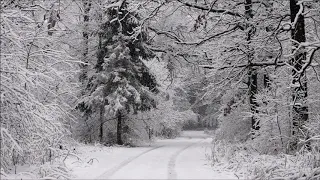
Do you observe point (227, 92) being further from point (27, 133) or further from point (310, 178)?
point (27, 133)

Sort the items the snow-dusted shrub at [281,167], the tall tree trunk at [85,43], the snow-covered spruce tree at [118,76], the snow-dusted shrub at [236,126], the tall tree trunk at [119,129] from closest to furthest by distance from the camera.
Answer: the snow-dusted shrub at [281,167]
the snow-dusted shrub at [236,126]
the snow-covered spruce tree at [118,76]
the tall tree trunk at [119,129]
the tall tree trunk at [85,43]

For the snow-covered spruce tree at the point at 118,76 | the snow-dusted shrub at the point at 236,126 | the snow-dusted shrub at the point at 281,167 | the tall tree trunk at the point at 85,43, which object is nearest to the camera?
the snow-dusted shrub at the point at 281,167

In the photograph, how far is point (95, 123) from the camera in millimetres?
22484

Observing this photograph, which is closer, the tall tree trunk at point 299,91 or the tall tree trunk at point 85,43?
the tall tree trunk at point 299,91

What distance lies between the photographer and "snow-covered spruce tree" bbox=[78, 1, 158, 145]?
1970 centimetres

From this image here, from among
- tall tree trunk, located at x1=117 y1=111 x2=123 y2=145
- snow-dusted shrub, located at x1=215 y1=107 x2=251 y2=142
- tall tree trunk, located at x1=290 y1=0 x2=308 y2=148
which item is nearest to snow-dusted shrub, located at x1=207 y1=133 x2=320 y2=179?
tall tree trunk, located at x1=290 y1=0 x2=308 y2=148

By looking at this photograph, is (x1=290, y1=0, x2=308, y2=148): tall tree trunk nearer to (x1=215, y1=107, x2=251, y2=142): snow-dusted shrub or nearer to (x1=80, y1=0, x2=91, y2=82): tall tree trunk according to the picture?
(x1=215, y1=107, x2=251, y2=142): snow-dusted shrub

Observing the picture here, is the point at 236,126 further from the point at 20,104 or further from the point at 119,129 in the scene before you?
the point at 20,104

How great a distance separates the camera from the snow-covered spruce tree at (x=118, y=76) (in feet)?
64.6

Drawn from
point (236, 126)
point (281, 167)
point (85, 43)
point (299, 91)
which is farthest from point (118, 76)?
point (281, 167)

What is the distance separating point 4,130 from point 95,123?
15545mm

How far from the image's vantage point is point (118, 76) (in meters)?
20.4

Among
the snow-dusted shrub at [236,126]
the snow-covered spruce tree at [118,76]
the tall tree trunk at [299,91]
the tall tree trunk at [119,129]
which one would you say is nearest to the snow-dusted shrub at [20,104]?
the tall tree trunk at [299,91]

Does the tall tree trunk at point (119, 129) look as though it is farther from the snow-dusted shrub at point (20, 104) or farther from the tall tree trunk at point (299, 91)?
the tall tree trunk at point (299, 91)
